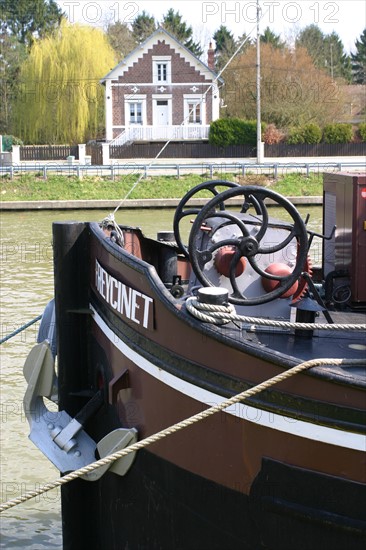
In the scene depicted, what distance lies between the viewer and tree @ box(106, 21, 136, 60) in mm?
67000

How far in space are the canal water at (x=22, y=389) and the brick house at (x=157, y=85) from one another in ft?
79.1

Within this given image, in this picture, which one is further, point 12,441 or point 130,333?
point 12,441

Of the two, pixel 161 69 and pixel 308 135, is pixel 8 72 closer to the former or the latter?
pixel 161 69

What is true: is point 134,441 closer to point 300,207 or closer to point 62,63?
point 300,207

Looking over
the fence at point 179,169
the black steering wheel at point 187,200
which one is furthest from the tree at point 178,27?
the black steering wheel at point 187,200

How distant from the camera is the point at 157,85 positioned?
4828 cm

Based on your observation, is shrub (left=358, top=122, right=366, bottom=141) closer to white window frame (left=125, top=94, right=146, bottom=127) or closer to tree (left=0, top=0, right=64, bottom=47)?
white window frame (left=125, top=94, right=146, bottom=127)

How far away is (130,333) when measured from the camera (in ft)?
16.5

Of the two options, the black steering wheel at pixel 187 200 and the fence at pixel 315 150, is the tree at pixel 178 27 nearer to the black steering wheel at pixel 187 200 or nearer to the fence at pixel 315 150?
the fence at pixel 315 150

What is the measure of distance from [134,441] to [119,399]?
0.32m

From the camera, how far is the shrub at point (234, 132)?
42.3 m

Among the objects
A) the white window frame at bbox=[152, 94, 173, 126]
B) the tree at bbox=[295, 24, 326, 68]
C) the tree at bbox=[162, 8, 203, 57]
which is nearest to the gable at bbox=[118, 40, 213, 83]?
the white window frame at bbox=[152, 94, 173, 126]

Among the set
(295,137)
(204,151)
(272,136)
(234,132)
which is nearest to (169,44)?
(234,132)

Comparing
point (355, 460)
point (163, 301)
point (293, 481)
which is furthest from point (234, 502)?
point (163, 301)
